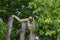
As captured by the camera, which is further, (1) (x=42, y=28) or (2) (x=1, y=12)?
(2) (x=1, y=12)

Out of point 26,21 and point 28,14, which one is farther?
point 28,14

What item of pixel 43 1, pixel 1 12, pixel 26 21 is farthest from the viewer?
pixel 1 12

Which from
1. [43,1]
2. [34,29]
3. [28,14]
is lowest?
[34,29]

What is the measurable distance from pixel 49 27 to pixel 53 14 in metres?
0.42

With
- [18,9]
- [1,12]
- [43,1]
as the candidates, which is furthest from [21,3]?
[43,1]

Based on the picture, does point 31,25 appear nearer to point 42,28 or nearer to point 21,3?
point 42,28

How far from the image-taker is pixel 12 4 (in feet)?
32.5

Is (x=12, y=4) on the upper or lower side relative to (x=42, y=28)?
upper

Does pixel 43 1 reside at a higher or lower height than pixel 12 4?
lower

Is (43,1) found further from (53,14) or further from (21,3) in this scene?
(21,3)

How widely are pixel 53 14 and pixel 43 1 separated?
0.52 m

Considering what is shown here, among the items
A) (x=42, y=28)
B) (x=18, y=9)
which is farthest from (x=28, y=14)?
(x=42, y=28)

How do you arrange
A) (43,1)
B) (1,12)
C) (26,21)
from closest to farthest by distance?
(26,21), (43,1), (1,12)

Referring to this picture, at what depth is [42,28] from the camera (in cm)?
719
